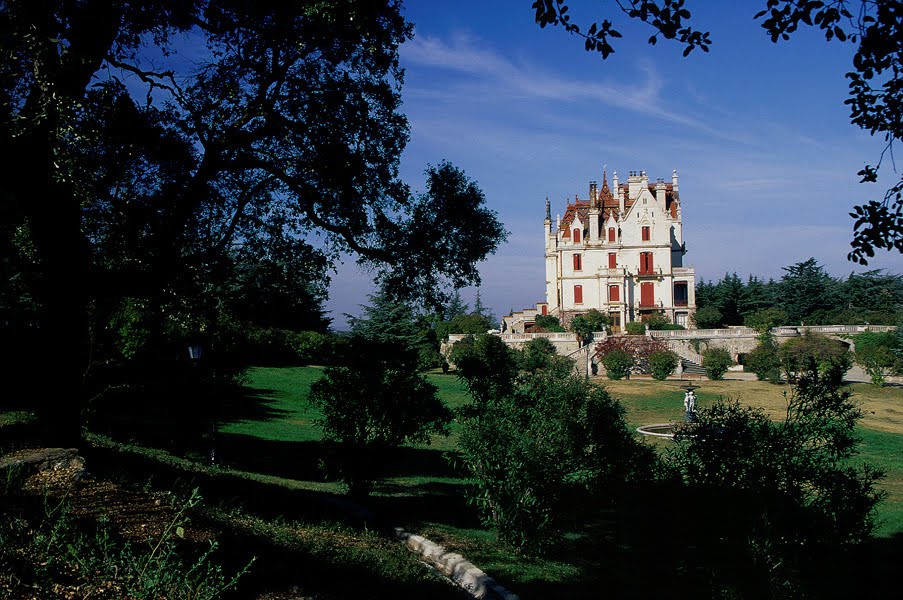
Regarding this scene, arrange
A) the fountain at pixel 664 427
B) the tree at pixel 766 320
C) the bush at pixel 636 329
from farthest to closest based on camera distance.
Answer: the bush at pixel 636 329 → the tree at pixel 766 320 → the fountain at pixel 664 427

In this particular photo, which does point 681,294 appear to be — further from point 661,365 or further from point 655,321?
point 661,365

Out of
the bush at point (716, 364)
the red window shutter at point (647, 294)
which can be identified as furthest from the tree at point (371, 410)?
the red window shutter at point (647, 294)

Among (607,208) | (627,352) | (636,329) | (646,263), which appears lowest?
(627,352)

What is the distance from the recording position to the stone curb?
718 cm

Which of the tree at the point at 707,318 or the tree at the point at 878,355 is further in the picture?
the tree at the point at 707,318

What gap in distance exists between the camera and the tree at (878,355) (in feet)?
128

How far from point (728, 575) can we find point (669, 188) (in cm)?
5797

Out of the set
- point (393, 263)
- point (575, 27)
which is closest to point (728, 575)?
Answer: point (575, 27)

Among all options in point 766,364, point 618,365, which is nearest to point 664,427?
point 618,365

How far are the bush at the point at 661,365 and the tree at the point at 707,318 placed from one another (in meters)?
14.5

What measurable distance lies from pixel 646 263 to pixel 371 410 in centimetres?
5102

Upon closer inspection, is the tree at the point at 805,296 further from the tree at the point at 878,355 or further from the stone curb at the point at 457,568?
the stone curb at the point at 457,568

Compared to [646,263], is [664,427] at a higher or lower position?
lower

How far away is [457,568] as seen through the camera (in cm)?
786
